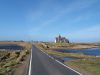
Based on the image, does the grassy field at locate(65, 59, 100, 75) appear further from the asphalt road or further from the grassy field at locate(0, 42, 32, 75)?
the grassy field at locate(0, 42, 32, 75)

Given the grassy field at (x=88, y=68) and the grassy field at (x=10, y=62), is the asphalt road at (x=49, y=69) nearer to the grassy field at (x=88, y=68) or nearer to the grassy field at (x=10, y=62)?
the grassy field at (x=88, y=68)

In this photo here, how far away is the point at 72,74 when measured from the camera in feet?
68.5

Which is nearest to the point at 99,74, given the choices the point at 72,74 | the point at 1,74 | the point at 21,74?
the point at 72,74

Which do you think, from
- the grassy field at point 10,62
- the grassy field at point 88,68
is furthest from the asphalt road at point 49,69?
the grassy field at point 10,62

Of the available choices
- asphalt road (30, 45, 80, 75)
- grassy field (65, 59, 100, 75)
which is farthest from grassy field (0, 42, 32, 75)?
grassy field (65, 59, 100, 75)

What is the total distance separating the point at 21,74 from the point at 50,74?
3614 millimetres

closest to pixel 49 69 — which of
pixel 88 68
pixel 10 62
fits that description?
pixel 88 68

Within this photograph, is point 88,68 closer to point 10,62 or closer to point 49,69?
point 49,69

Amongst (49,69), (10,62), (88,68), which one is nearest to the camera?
(49,69)

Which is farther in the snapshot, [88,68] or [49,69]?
[88,68]

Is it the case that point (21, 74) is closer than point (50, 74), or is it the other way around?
point (50, 74)

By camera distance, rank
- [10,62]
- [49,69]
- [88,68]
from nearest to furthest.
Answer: [49,69] → [88,68] → [10,62]

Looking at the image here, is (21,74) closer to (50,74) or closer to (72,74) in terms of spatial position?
(50,74)

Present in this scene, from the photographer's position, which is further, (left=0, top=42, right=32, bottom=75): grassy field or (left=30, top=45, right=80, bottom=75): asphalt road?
(left=0, top=42, right=32, bottom=75): grassy field
